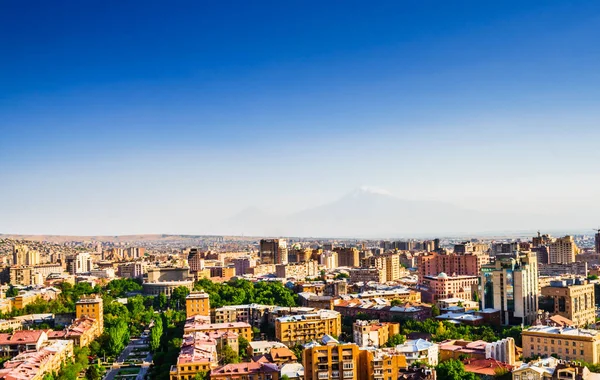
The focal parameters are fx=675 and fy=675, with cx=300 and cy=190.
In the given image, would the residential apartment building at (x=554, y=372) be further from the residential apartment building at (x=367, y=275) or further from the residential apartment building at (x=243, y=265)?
the residential apartment building at (x=243, y=265)

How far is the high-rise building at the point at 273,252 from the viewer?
74.0 meters

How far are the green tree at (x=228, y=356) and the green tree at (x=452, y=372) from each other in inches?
303

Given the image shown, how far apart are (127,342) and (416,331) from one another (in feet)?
45.7

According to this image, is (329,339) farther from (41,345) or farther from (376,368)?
(41,345)

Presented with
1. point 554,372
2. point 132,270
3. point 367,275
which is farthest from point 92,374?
point 132,270

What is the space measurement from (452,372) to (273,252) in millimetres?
54607

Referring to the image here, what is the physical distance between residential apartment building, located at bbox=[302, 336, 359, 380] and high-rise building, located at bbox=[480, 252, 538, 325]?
46.7 ft

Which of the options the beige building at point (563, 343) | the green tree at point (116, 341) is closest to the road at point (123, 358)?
the green tree at point (116, 341)

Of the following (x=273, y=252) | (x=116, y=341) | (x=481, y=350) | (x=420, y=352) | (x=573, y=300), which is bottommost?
(x=116, y=341)

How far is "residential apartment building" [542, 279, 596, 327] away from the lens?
3209cm

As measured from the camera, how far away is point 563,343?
24.5 meters

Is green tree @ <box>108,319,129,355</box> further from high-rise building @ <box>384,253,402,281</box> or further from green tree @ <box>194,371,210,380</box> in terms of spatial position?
high-rise building @ <box>384,253,402,281</box>

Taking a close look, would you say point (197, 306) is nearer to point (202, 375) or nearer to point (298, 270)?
point (202, 375)

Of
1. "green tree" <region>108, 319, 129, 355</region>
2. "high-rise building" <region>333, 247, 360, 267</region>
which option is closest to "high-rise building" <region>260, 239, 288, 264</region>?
"high-rise building" <region>333, 247, 360, 267</region>
